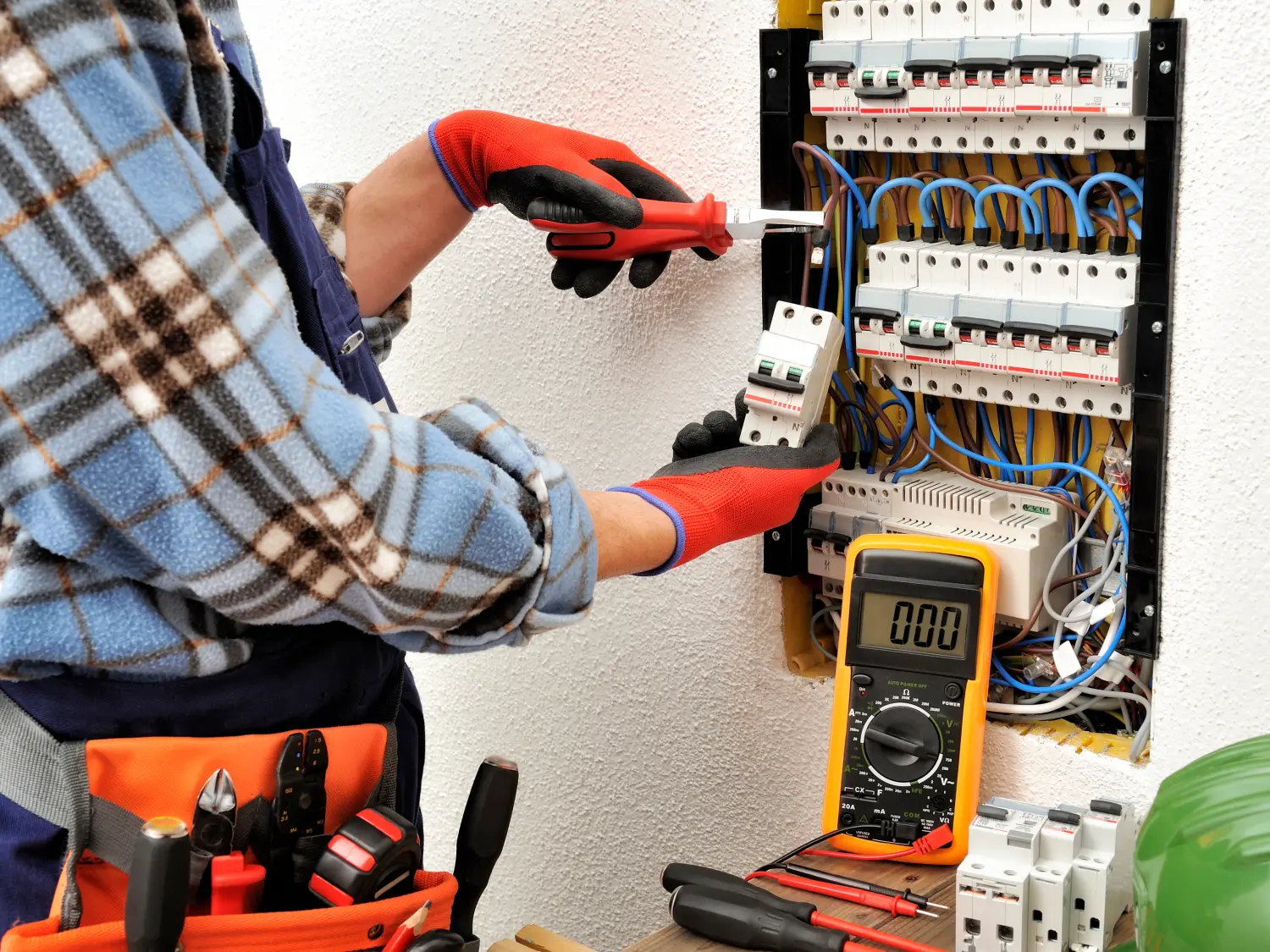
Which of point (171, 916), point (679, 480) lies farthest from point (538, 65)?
point (171, 916)

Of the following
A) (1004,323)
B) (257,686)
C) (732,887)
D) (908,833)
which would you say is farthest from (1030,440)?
(257,686)

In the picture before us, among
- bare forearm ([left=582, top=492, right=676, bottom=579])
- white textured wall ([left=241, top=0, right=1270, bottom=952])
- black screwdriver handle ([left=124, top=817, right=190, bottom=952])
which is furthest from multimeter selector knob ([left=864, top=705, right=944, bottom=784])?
black screwdriver handle ([left=124, top=817, right=190, bottom=952])

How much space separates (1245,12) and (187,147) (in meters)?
0.78

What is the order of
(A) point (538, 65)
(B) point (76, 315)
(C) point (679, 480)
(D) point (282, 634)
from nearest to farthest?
1. (B) point (76, 315)
2. (D) point (282, 634)
3. (C) point (679, 480)
4. (A) point (538, 65)

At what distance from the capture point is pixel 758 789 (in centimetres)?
153

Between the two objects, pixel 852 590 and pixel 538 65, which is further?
pixel 538 65

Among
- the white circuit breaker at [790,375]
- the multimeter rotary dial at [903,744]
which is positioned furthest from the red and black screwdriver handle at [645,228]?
the multimeter rotary dial at [903,744]

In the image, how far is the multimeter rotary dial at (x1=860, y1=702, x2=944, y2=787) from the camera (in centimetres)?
125

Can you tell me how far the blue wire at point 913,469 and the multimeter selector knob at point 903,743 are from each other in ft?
0.76

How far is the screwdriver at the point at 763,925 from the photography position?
1076 millimetres

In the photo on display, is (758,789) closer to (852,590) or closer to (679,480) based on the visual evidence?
(852,590)

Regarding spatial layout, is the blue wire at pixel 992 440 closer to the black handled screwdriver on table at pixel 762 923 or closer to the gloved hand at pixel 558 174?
the gloved hand at pixel 558 174

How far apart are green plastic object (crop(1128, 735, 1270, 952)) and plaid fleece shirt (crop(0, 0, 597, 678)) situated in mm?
425

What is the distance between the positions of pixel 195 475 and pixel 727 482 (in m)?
0.51
